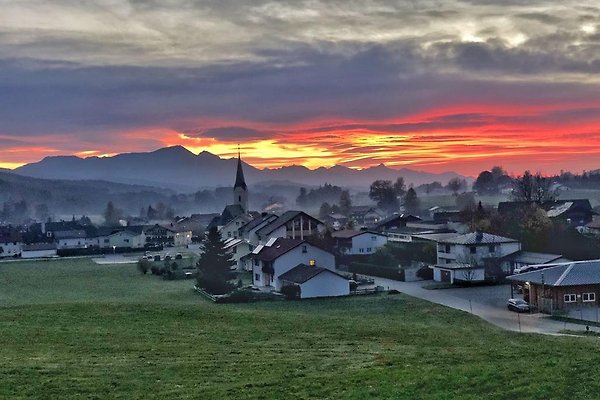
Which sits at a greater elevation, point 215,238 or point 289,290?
point 215,238

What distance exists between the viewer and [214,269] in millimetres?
57344

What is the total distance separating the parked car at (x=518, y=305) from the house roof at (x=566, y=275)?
202cm

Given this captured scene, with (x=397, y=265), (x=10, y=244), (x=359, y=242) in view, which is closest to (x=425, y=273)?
(x=397, y=265)

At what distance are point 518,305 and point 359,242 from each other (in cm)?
3883

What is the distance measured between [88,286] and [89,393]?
42.7 meters

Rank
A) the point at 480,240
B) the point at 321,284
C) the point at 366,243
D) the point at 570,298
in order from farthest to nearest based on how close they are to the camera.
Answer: the point at 366,243, the point at 480,240, the point at 321,284, the point at 570,298

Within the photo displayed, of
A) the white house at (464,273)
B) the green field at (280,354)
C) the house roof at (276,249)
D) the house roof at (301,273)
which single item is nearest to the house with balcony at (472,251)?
the white house at (464,273)

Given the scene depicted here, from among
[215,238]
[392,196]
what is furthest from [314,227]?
[392,196]

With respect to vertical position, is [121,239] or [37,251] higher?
[121,239]

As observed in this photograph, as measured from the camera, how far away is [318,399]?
1827 centimetres

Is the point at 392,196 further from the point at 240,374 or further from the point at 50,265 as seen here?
the point at 240,374

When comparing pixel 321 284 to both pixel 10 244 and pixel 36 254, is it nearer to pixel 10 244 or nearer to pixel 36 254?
pixel 36 254

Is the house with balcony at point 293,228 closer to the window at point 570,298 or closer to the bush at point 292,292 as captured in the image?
the bush at point 292,292

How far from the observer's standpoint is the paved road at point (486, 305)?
37000mm
